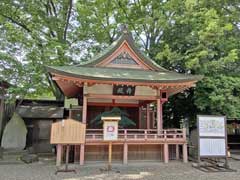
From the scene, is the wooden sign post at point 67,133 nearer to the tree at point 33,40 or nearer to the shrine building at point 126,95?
the shrine building at point 126,95

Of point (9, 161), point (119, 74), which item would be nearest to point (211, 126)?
point (119, 74)

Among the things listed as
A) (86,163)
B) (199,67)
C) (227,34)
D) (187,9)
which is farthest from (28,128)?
(227,34)

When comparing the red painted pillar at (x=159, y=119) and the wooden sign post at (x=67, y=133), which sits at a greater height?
the red painted pillar at (x=159, y=119)

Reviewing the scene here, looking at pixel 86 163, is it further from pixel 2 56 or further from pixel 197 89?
pixel 2 56

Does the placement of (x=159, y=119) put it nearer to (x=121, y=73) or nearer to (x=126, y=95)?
(x=126, y=95)

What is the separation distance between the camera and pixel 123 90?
36.7ft

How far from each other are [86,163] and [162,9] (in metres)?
11.4

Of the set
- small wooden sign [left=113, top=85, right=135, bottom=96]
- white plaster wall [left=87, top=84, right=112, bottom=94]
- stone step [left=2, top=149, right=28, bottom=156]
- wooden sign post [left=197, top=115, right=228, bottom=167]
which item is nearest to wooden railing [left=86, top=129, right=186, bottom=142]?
wooden sign post [left=197, top=115, right=228, bottom=167]

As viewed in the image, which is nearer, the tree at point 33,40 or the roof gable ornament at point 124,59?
the roof gable ornament at point 124,59

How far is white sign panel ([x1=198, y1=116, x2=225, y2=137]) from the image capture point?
9.92 meters

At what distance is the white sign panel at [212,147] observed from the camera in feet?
32.0

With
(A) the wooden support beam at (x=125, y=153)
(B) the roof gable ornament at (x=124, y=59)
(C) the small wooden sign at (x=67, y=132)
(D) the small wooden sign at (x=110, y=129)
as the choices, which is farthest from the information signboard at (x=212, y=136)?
(C) the small wooden sign at (x=67, y=132)

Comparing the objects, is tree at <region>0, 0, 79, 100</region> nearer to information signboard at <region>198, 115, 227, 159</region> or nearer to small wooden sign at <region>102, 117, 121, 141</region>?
small wooden sign at <region>102, 117, 121, 141</region>

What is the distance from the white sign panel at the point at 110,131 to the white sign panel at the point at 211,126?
140 inches
